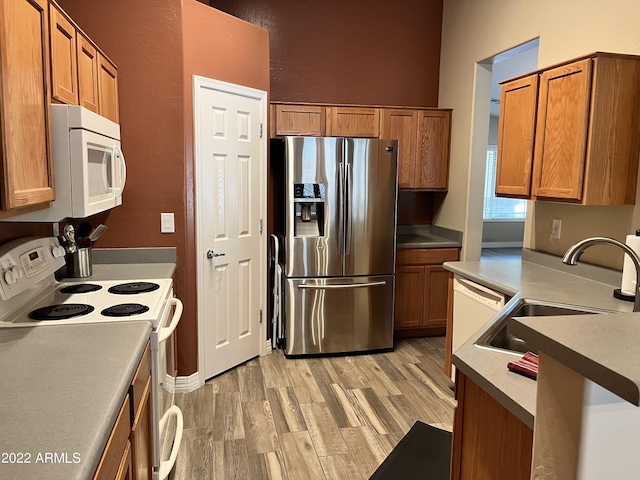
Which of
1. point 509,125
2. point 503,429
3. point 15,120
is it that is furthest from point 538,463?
point 509,125

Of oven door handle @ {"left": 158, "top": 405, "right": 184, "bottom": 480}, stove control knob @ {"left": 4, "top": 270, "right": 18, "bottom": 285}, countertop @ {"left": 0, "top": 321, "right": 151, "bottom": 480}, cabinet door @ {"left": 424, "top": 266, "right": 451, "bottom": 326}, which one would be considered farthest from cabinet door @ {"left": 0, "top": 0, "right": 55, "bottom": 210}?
cabinet door @ {"left": 424, "top": 266, "right": 451, "bottom": 326}

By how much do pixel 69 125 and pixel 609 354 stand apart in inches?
70.6

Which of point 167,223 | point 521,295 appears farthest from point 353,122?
point 521,295

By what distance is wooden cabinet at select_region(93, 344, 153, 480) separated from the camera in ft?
3.85

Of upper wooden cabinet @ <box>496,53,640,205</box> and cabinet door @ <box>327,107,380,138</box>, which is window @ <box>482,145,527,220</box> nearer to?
cabinet door @ <box>327,107,380,138</box>

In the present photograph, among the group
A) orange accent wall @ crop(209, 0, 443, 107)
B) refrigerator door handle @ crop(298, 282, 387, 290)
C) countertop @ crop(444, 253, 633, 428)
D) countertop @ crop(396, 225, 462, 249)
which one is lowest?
refrigerator door handle @ crop(298, 282, 387, 290)

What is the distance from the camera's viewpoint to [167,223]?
10.00ft

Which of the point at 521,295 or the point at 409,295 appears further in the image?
the point at 409,295

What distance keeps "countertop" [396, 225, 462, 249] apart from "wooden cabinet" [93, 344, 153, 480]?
2.66 m

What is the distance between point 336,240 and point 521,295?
1662 millimetres

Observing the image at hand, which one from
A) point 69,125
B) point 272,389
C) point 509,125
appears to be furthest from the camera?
point 272,389

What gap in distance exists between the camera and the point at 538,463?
0.82m

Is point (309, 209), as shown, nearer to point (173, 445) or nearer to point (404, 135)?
point (404, 135)

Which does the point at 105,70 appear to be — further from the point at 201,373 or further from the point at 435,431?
the point at 435,431
